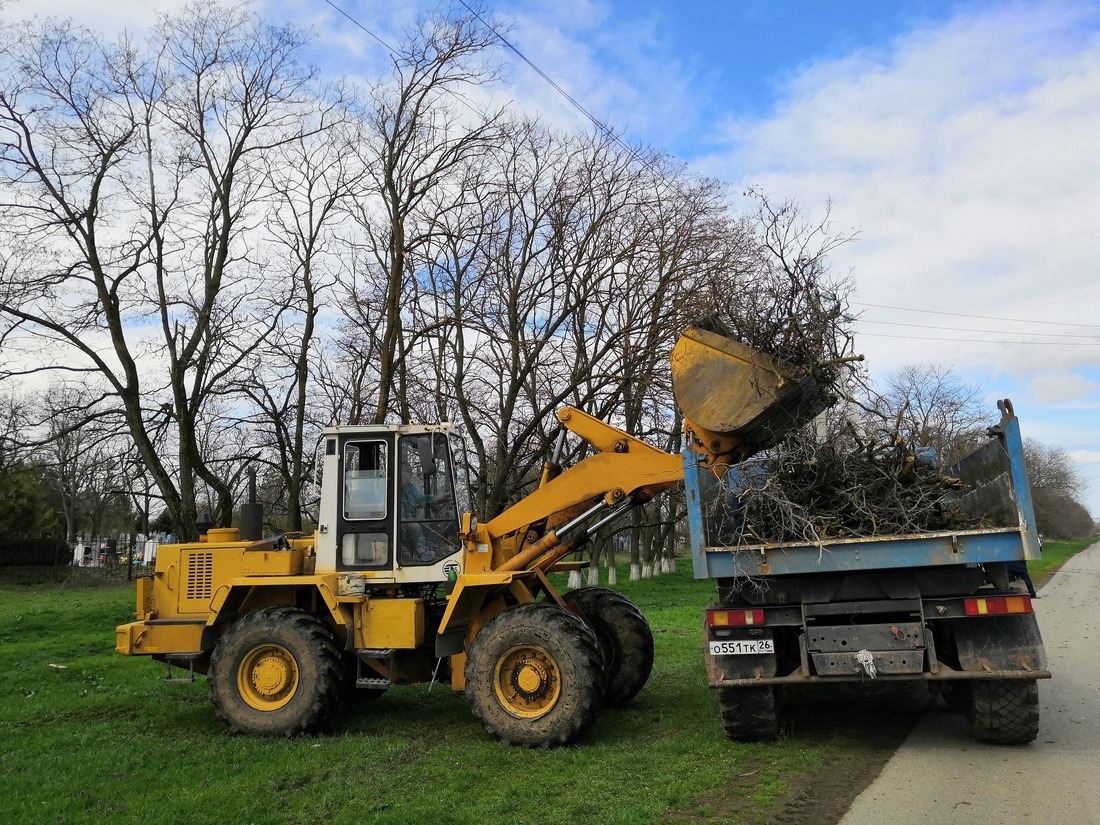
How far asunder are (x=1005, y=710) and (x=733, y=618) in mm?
2158

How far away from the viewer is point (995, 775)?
5980 mm

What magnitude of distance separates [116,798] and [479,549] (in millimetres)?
3634

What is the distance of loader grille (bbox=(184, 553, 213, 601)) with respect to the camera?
8969 mm

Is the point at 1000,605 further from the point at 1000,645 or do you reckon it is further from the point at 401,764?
the point at 401,764

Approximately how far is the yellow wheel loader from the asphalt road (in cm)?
259

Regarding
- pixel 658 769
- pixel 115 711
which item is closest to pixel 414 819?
pixel 658 769

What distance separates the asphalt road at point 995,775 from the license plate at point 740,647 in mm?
1182

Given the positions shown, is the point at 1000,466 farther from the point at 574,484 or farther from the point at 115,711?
the point at 115,711

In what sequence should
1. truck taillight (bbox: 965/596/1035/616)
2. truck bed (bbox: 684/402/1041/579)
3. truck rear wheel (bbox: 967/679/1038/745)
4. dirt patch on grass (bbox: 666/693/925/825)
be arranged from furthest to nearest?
truck rear wheel (bbox: 967/679/1038/745), truck taillight (bbox: 965/596/1035/616), truck bed (bbox: 684/402/1041/579), dirt patch on grass (bbox: 666/693/925/825)

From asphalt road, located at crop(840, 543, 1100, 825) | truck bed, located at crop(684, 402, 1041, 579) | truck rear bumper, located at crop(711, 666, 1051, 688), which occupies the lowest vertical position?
asphalt road, located at crop(840, 543, 1100, 825)

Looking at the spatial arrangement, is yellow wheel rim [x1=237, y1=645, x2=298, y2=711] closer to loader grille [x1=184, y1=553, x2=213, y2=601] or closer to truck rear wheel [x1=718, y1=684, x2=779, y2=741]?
loader grille [x1=184, y1=553, x2=213, y2=601]

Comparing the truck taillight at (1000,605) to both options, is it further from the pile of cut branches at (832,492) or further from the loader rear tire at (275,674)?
the loader rear tire at (275,674)

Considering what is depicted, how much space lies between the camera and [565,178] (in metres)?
19.8

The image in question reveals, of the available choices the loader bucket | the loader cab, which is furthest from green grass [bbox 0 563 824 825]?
the loader bucket
